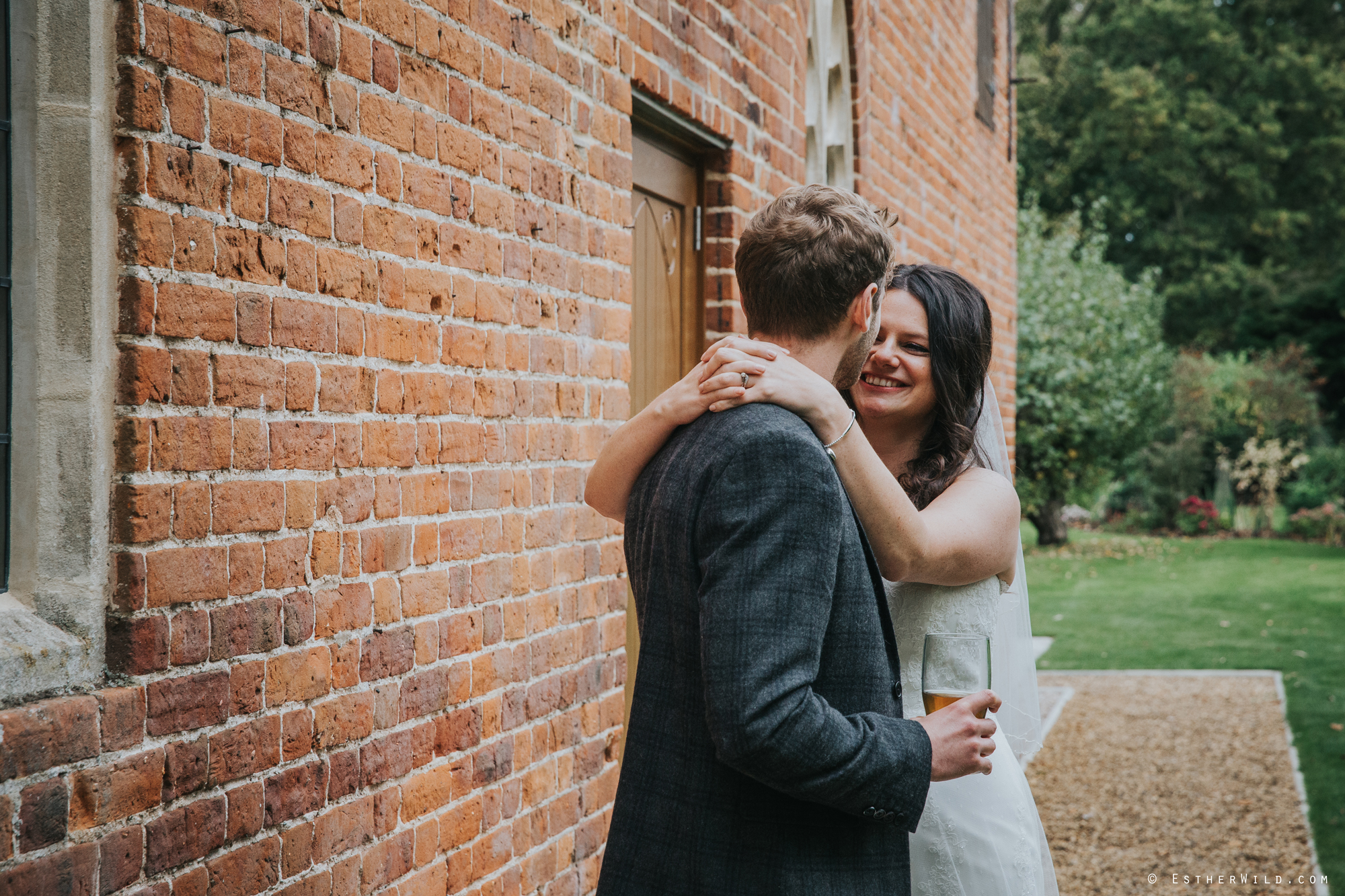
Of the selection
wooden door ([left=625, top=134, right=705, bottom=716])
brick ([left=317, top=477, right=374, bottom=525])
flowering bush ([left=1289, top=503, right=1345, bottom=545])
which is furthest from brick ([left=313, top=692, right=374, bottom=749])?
flowering bush ([left=1289, top=503, right=1345, bottom=545])

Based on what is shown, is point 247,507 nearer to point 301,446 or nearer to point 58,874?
point 301,446

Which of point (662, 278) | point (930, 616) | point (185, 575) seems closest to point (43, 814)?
point (185, 575)

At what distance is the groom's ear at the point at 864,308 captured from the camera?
1927mm

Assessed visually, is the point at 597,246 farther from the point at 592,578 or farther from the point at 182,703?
the point at 182,703

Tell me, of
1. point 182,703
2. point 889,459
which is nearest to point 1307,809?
point 889,459

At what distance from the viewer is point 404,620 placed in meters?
2.55

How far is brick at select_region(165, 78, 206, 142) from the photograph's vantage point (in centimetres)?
193

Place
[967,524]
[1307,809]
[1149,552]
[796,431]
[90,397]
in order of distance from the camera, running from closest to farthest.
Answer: [796,431] → [90,397] → [967,524] → [1307,809] → [1149,552]

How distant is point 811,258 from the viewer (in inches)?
73.8

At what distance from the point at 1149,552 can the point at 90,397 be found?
2041 cm

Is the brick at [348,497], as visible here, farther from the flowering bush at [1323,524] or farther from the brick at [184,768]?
the flowering bush at [1323,524]

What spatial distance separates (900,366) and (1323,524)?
21.7 meters

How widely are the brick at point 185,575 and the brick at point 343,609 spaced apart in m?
0.28

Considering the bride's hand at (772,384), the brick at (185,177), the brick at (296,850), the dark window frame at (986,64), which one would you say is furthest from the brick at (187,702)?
the dark window frame at (986,64)
